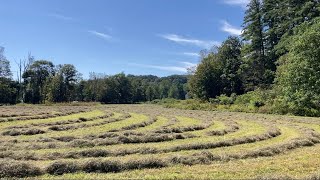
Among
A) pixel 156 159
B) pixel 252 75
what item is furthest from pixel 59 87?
pixel 156 159

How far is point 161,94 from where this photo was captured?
168 metres

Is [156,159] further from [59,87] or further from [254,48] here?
[59,87]

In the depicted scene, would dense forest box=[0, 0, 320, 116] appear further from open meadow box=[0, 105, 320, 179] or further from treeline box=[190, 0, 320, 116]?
open meadow box=[0, 105, 320, 179]

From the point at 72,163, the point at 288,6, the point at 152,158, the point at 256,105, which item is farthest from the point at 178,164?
the point at 288,6

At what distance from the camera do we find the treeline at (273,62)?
136ft

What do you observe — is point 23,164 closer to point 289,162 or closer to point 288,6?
point 289,162

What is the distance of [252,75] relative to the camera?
3022 inches

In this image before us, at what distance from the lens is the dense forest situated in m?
41.9

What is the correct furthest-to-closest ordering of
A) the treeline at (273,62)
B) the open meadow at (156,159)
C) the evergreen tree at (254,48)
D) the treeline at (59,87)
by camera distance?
the treeline at (59,87)
the evergreen tree at (254,48)
the treeline at (273,62)
the open meadow at (156,159)

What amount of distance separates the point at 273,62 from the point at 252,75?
6133 millimetres

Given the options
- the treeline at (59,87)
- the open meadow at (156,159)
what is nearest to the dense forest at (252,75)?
the treeline at (59,87)

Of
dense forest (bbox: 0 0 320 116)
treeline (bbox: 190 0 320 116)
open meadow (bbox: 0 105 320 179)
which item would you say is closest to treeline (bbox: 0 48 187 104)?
dense forest (bbox: 0 0 320 116)

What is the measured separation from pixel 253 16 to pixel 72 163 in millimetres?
71731

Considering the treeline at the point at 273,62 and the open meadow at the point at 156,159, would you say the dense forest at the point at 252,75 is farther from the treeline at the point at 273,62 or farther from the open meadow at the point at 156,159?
the open meadow at the point at 156,159
